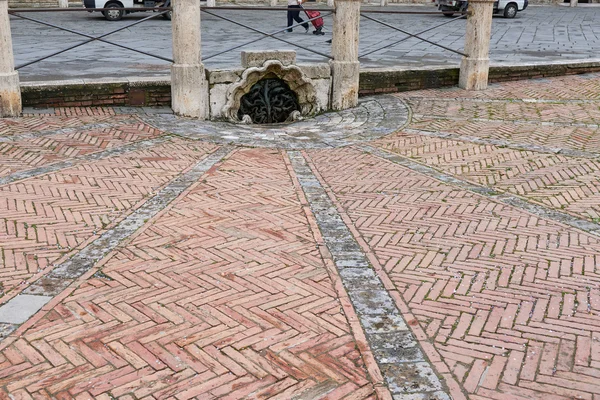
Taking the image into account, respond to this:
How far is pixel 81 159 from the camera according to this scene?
7.48 meters

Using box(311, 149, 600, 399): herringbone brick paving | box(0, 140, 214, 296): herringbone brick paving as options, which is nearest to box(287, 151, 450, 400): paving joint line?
box(311, 149, 600, 399): herringbone brick paving

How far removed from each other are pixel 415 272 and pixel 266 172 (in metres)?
2.88

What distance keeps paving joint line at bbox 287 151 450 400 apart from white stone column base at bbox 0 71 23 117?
512 cm

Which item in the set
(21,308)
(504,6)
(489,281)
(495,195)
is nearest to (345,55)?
(495,195)

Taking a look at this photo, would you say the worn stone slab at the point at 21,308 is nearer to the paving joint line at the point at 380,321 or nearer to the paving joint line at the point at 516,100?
the paving joint line at the point at 380,321

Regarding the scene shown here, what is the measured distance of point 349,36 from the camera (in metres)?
10.4

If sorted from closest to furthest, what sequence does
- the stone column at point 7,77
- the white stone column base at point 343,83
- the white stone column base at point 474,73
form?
the stone column at point 7,77, the white stone column base at point 343,83, the white stone column base at point 474,73

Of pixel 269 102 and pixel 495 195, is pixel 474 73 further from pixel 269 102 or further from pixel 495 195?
pixel 495 195

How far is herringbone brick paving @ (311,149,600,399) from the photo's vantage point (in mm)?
3701

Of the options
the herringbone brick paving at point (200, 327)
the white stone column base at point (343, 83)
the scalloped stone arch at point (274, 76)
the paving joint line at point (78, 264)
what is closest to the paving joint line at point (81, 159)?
the paving joint line at point (78, 264)

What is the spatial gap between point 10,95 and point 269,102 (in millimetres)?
3658

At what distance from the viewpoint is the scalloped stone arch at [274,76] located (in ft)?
31.9

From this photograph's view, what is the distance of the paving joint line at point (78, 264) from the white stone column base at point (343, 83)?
166 inches

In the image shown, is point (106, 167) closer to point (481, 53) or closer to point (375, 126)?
point (375, 126)
